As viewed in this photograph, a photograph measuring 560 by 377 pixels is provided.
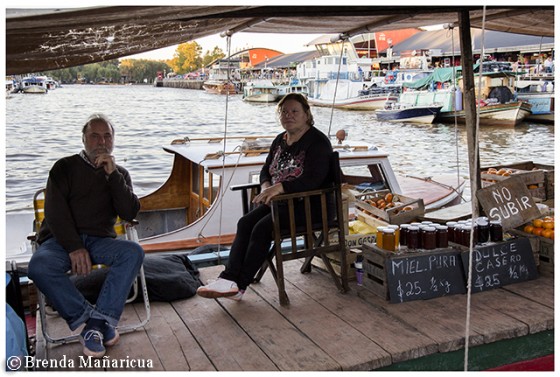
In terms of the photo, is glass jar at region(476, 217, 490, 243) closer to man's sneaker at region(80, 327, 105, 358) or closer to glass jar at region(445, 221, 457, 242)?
glass jar at region(445, 221, 457, 242)

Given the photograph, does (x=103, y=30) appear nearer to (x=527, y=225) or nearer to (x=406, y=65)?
(x=527, y=225)

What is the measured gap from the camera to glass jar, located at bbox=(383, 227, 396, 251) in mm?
4199

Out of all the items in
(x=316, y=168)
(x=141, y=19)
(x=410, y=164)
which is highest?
(x=141, y=19)

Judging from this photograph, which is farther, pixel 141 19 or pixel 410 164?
pixel 410 164

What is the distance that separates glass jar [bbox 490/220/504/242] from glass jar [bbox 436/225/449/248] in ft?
1.26

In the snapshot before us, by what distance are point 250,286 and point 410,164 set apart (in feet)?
61.6

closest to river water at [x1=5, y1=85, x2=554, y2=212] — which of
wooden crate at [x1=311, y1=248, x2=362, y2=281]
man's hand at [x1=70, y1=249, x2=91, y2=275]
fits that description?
wooden crate at [x1=311, y1=248, x2=362, y2=281]

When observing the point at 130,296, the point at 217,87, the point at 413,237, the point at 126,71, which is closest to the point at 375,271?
the point at 413,237

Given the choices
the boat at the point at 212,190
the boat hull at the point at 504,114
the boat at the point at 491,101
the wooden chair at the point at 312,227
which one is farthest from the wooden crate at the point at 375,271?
the boat hull at the point at 504,114

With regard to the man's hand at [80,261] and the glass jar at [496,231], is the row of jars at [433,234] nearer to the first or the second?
the glass jar at [496,231]

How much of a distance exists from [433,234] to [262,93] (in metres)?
49.5

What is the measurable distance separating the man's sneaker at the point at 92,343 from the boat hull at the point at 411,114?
32135mm

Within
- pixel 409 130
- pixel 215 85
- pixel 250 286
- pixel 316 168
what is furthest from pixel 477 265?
pixel 215 85

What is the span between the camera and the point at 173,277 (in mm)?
4344
